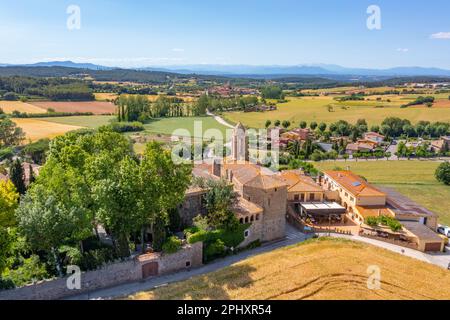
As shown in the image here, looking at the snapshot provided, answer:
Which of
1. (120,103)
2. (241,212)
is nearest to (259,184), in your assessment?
(241,212)

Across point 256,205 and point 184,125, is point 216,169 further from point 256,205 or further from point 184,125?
point 184,125

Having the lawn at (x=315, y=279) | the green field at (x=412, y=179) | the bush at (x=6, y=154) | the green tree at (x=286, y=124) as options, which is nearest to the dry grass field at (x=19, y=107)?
the bush at (x=6, y=154)

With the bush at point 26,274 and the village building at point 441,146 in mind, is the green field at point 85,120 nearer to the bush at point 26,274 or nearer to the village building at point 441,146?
the bush at point 26,274

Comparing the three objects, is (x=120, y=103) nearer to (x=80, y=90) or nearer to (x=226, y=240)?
(x=80, y=90)

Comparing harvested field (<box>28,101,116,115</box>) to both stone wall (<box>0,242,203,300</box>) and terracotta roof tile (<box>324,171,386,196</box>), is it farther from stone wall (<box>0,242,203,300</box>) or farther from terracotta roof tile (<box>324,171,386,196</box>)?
stone wall (<box>0,242,203,300</box>)

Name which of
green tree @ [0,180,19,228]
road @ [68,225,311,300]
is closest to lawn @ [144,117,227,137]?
road @ [68,225,311,300]

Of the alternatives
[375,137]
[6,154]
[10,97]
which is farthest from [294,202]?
[10,97]
